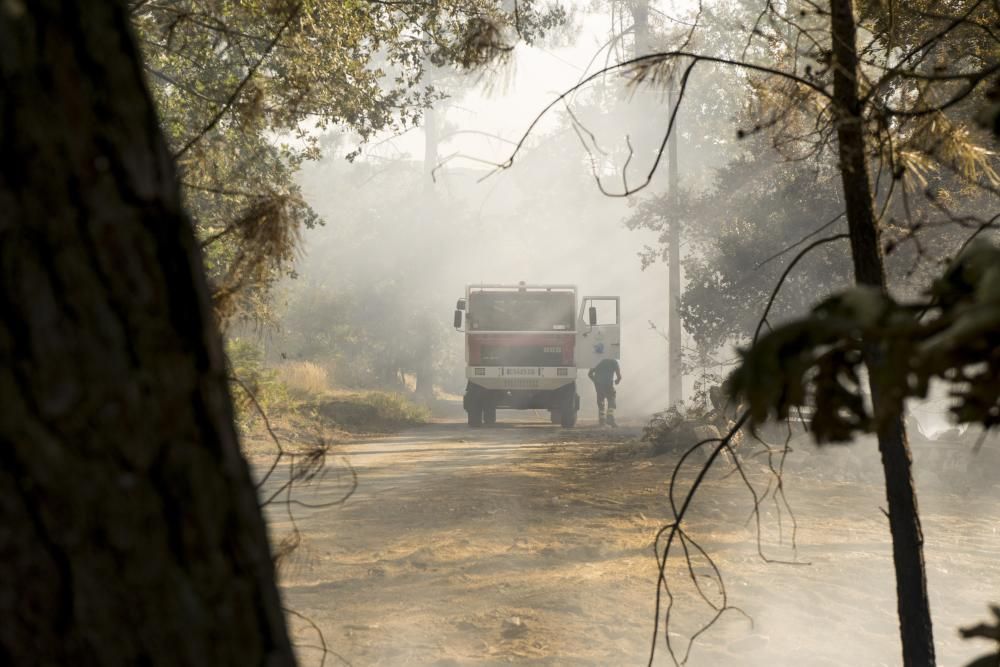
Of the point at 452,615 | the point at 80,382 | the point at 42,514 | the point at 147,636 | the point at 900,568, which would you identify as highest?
the point at 80,382

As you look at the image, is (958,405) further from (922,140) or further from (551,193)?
(551,193)

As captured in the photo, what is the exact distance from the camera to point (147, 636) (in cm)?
100

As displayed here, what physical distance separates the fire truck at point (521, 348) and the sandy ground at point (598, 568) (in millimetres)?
8638

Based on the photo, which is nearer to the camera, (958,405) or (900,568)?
(958,405)

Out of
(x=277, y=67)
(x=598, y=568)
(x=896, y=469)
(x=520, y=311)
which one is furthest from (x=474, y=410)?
(x=896, y=469)

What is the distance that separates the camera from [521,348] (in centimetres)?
2248

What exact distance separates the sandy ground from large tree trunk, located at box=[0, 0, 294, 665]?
7.66 feet

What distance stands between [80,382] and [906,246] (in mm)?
19416

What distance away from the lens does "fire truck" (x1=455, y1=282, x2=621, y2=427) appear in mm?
22297

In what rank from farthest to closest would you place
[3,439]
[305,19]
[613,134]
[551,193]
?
[551,193]
[613,134]
[305,19]
[3,439]

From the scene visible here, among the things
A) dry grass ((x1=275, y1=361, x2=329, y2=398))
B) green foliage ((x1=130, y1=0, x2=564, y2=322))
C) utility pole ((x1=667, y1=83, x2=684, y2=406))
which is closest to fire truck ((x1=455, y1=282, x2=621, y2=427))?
dry grass ((x1=275, y1=361, x2=329, y2=398))

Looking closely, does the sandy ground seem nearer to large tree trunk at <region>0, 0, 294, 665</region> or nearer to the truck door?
large tree trunk at <region>0, 0, 294, 665</region>

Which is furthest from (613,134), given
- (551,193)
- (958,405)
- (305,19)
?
(958,405)

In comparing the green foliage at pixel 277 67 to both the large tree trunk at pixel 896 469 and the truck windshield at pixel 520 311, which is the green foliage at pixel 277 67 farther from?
the truck windshield at pixel 520 311
